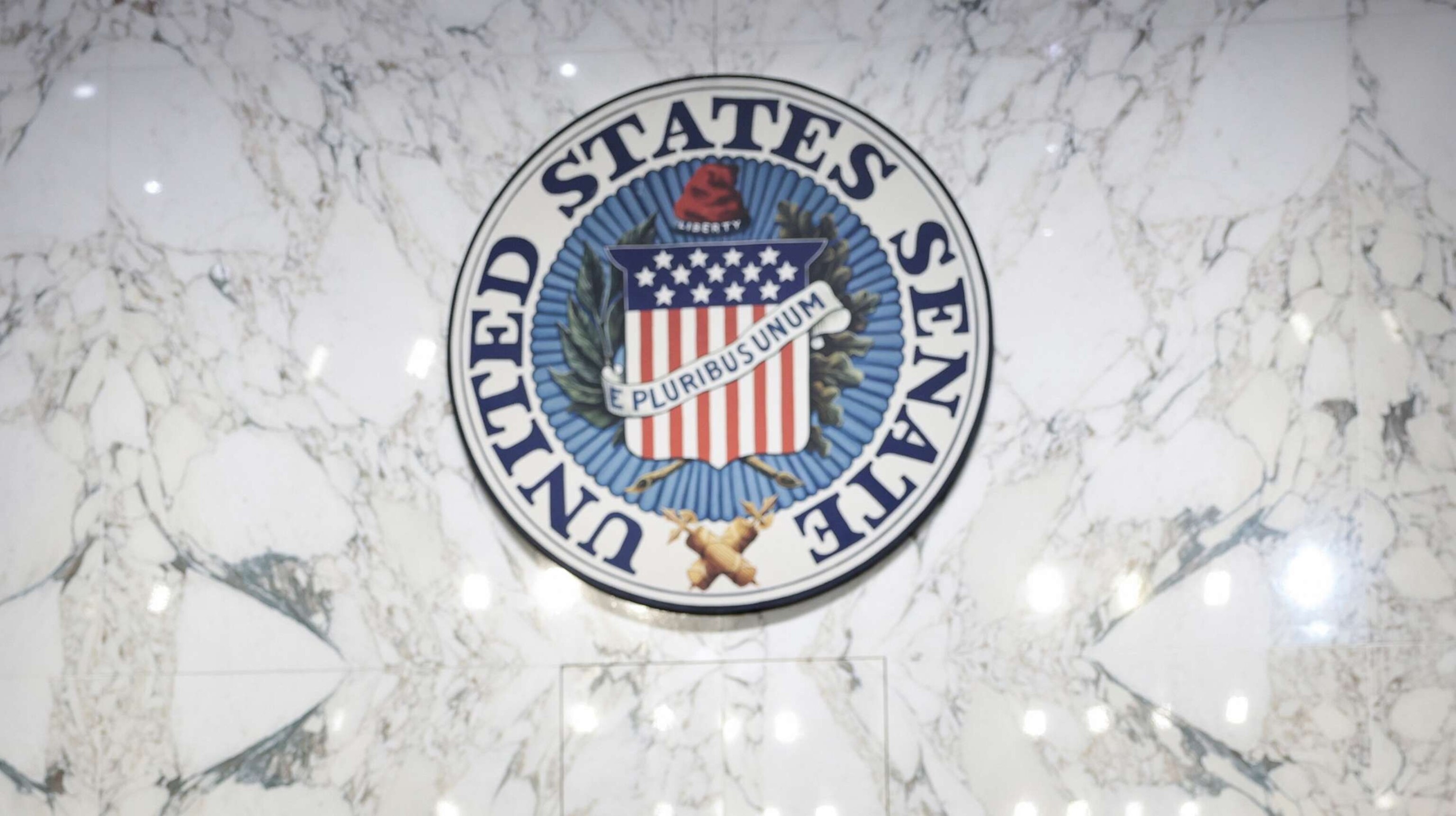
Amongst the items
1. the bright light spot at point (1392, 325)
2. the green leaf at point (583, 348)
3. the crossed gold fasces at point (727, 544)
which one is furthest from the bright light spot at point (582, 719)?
the bright light spot at point (1392, 325)

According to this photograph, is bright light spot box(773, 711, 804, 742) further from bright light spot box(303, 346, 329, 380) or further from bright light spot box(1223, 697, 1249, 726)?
bright light spot box(303, 346, 329, 380)

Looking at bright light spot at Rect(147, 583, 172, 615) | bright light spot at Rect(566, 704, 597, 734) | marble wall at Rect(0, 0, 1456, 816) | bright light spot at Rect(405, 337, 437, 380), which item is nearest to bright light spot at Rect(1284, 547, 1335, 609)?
marble wall at Rect(0, 0, 1456, 816)

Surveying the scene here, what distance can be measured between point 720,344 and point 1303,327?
0.93m

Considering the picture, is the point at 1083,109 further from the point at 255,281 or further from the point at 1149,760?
the point at 255,281

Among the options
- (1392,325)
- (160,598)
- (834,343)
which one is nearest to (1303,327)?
(1392,325)

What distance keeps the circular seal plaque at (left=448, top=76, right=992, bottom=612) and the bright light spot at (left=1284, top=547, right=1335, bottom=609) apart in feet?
1.79

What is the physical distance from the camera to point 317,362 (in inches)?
80.9

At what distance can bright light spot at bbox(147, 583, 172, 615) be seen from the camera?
2035 millimetres

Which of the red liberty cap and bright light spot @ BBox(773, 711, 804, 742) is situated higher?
the red liberty cap

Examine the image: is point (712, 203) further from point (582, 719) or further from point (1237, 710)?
point (1237, 710)

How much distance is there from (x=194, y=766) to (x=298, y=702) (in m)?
0.20

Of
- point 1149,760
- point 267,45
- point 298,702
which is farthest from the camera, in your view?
point 267,45

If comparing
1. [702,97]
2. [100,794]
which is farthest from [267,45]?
[100,794]

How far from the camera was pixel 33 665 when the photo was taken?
80.4 inches
